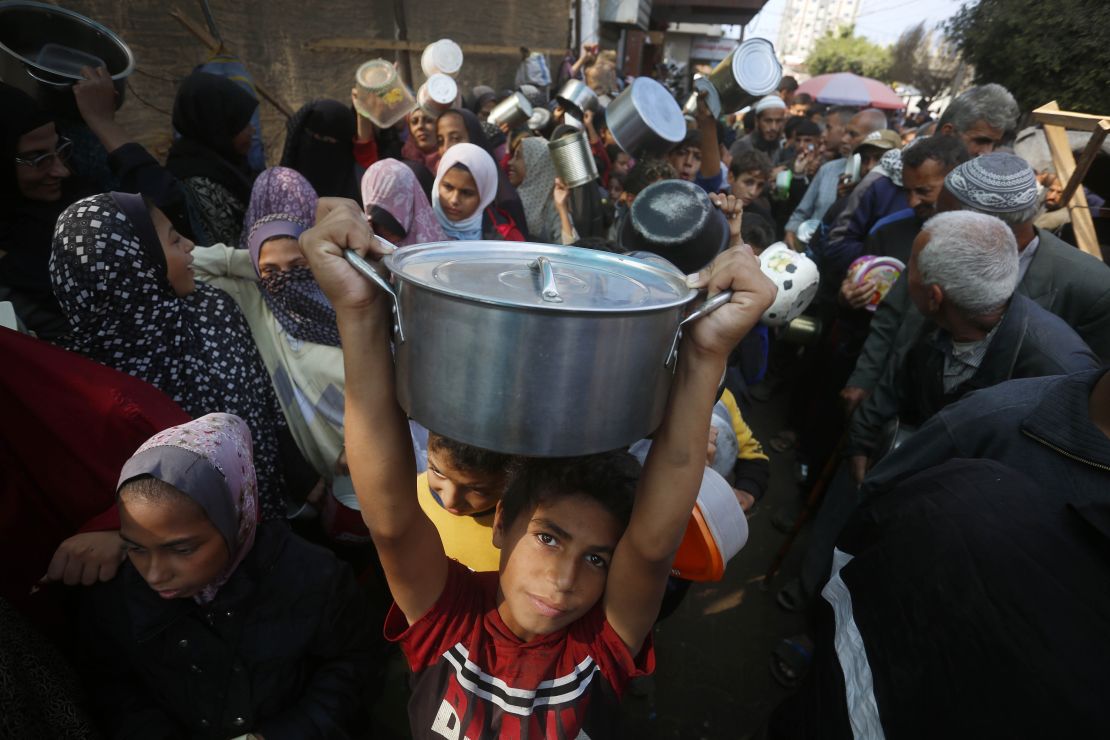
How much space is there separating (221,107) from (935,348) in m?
3.92

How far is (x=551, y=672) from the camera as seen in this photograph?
4.06ft

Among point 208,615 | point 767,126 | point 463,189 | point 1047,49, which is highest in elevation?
point 1047,49

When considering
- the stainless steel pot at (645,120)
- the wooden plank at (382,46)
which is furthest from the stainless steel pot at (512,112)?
the wooden plank at (382,46)

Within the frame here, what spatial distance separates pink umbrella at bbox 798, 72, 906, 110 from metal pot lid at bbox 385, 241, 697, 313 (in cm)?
1510

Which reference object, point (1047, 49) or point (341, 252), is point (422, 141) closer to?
point (341, 252)

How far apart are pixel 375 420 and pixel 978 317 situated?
7.21 feet

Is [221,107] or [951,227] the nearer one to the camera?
[951,227]

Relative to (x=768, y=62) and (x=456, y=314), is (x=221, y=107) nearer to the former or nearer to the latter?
(x=456, y=314)

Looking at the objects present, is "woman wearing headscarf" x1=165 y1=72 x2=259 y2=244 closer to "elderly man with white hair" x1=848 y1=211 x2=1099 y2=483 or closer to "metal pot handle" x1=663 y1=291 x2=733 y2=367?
"metal pot handle" x1=663 y1=291 x2=733 y2=367

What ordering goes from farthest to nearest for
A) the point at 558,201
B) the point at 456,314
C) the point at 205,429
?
1. the point at 558,201
2. the point at 205,429
3. the point at 456,314

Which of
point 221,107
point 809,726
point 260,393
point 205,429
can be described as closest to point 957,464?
point 809,726

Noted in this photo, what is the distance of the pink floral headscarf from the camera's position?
4.59ft

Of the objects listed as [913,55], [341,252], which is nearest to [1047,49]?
[341,252]

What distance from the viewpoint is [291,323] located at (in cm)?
227
